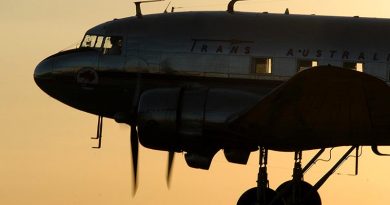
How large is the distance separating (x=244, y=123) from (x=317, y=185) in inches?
141

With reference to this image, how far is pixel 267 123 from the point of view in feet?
93.5

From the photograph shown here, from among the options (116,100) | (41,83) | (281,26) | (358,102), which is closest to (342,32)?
(281,26)

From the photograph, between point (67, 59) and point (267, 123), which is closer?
point (267, 123)

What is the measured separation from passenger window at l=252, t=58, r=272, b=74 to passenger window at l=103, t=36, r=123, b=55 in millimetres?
3634

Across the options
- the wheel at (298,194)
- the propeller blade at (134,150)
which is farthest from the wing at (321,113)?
the propeller blade at (134,150)

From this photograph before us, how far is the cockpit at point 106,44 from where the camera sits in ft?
105

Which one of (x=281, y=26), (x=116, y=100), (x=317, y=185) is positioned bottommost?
(x=317, y=185)

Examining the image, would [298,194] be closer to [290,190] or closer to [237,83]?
[290,190]

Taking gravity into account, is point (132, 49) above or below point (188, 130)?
above

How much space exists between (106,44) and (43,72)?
5.88 feet

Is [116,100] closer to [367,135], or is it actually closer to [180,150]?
[180,150]

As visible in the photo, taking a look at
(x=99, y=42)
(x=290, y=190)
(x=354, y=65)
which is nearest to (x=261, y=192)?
(x=290, y=190)

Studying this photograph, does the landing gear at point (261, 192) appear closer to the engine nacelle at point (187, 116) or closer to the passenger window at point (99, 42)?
the engine nacelle at point (187, 116)

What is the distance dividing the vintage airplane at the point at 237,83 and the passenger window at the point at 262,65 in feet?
0.08
